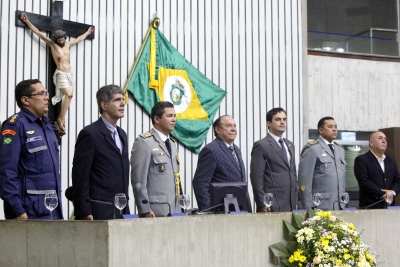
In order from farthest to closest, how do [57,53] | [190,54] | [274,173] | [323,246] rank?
[190,54]
[57,53]
[274,173]
[323,246]

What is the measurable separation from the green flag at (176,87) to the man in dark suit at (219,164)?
97.1 inches

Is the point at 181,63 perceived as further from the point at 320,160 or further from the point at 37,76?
the point at 320,160

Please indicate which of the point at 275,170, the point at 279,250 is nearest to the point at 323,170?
the point at 275,170

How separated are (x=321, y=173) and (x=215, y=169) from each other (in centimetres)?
112

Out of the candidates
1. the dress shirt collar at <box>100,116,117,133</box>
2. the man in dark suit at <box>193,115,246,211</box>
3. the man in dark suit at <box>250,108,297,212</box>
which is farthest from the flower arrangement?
the man in dark suit at <box>250,108,297,212</box>

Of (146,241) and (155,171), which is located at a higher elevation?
(155,171)

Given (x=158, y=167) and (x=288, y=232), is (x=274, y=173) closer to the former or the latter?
(x=158, y=167)

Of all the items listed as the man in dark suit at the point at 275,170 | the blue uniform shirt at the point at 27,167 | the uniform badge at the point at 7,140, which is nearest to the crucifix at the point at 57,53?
the man in dark suit at the point at 275,170

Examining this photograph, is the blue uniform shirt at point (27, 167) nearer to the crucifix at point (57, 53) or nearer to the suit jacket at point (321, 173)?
the suit jacket at point (321, 173)

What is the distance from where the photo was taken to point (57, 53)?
22.6 feet

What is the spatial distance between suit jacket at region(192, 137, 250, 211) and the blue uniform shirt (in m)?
1.25

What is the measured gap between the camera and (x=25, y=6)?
6.87 meters

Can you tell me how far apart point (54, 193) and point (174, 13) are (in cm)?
458

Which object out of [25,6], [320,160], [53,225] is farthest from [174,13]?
[53,225]
